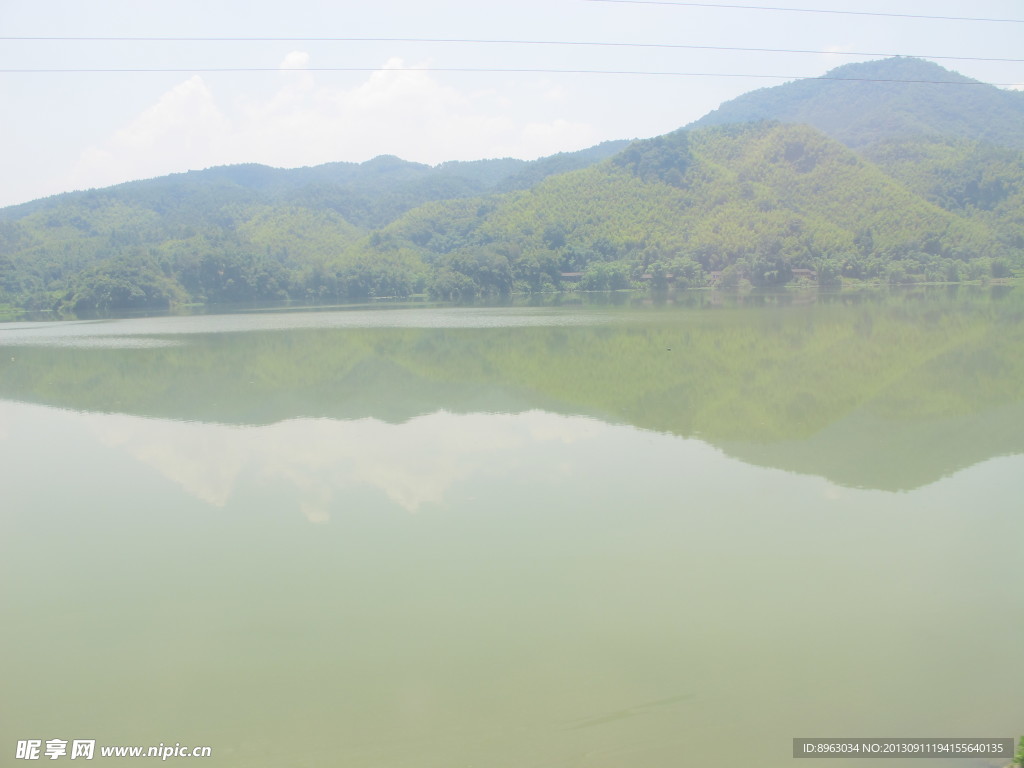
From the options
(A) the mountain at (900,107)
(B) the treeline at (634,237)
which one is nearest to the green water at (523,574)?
(B) the treeline at (634,237)

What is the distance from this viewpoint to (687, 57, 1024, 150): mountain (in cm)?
7994

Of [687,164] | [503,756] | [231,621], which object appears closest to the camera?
[503,756]

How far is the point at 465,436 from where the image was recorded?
9117mm

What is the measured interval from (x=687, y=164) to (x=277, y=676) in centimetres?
6519

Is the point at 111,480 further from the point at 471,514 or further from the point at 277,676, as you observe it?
the point at 277,676

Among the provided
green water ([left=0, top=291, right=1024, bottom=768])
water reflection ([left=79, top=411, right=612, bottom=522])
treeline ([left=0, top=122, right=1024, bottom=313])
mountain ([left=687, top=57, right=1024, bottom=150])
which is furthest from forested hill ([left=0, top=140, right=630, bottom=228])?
green water ([left=0, top=291, right=1024, bottom=768])

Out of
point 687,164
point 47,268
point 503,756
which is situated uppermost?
point 687,164

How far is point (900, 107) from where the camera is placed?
281 ft

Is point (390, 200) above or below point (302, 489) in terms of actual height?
above

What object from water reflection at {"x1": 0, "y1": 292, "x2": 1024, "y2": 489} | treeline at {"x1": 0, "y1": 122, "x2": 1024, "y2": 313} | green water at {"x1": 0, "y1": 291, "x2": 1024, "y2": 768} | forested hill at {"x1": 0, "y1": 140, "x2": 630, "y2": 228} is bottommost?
Answer: green water at {"x1": 0, "y1": 291, "x2": 1024, "y2": 768}

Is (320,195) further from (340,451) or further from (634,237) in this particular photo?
(340,451)

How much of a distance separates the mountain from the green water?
231 feet

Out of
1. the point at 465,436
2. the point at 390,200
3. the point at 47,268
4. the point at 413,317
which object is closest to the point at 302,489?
the point at 465,436

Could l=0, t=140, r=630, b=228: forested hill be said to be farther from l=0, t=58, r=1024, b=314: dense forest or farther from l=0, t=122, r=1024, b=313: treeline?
l=0, t=122, r=1024, b=313: treeline
